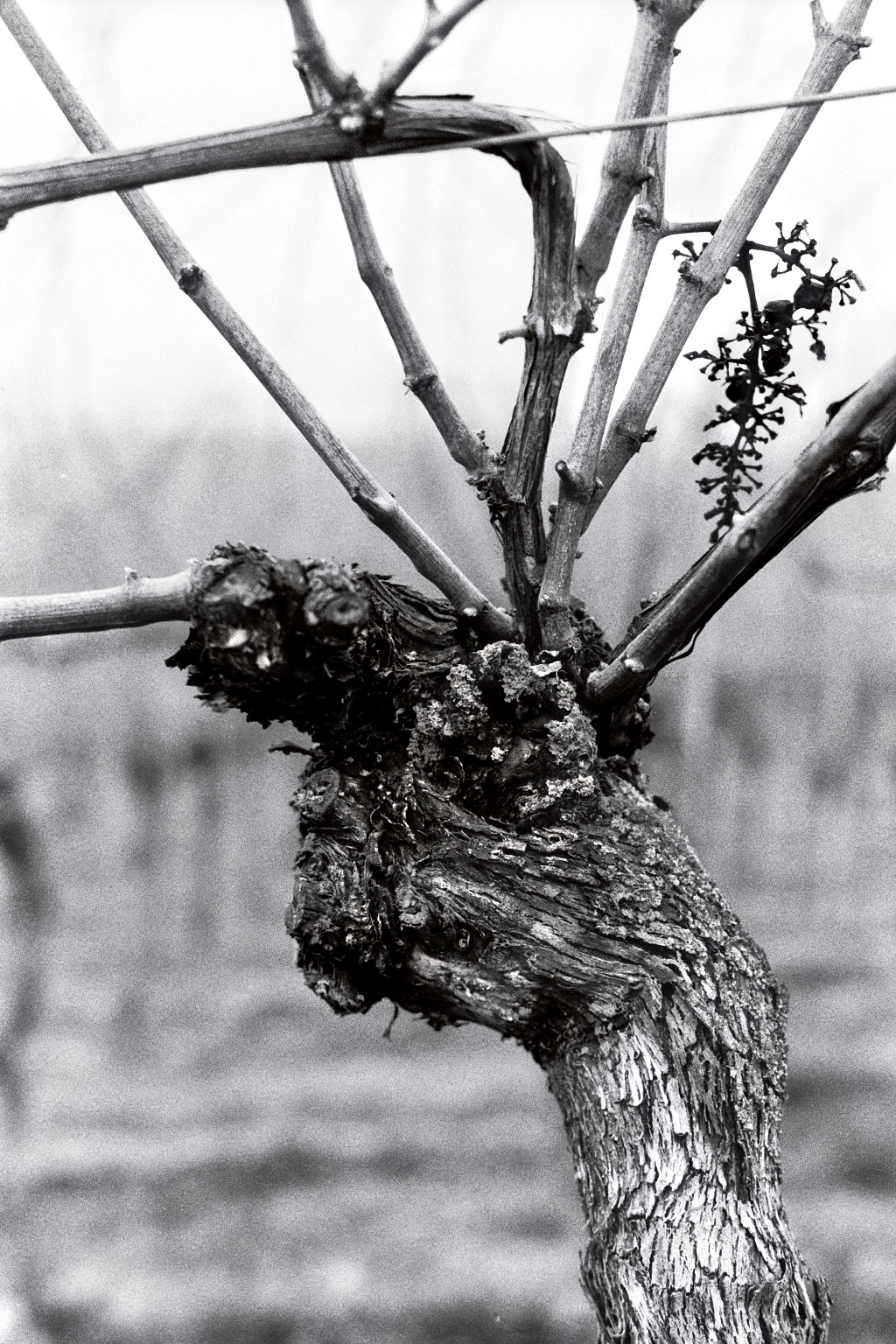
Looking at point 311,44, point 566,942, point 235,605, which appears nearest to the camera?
point 311,44

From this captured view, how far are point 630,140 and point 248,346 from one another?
0.88ft

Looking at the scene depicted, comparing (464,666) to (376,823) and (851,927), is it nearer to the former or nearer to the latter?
(376,823)

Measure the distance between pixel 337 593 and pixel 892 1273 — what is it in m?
1.03

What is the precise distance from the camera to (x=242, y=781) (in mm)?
1074

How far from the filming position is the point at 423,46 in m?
0.39

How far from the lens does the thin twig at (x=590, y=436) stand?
67 centimetres

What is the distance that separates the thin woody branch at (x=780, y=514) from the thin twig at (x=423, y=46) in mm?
255

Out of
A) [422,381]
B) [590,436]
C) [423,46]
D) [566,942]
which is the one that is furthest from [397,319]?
[566,942]

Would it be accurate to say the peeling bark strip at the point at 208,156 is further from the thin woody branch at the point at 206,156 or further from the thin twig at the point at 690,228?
the thin twig at the point at 690,228

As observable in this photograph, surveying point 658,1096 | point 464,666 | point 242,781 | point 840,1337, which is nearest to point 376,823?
point 464,666

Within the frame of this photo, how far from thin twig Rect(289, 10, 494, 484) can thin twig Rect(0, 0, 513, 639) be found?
0.06m

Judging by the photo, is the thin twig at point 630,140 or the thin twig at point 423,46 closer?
the thin twig at point 423,46

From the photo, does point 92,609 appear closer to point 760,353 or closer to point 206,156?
point 206,156

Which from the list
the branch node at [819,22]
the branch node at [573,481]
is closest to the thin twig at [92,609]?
the branch node at [573,481]
